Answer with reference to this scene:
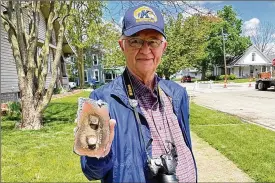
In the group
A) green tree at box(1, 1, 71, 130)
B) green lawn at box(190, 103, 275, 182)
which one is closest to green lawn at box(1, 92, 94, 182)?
green tree at box(1, 1, 71, 130)

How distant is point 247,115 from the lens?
28.7ft

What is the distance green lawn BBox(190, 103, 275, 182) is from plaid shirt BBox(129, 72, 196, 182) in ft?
8.57

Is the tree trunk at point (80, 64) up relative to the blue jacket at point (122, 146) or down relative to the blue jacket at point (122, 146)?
up

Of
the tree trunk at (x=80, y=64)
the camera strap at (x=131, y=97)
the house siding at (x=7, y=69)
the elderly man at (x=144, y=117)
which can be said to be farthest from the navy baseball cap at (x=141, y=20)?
the tree trunk at (x=80, y=64)

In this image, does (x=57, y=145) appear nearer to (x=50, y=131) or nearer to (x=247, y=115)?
(x=50, y=131)

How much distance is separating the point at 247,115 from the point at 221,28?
16.9 feet

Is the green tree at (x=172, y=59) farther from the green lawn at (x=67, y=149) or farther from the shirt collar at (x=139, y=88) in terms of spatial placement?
the shirt collar at (x=139, y=88)

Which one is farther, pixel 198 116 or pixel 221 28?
pixel 198 116

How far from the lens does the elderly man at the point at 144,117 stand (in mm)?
1515

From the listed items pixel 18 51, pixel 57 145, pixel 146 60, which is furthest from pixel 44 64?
pixel 146 60

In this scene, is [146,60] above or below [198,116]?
above

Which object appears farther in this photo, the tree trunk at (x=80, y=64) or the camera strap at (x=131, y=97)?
the tree trunk at (x=80, y=64)

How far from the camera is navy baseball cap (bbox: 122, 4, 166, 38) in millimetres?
1627

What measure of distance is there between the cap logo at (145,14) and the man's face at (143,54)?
0.06 m
